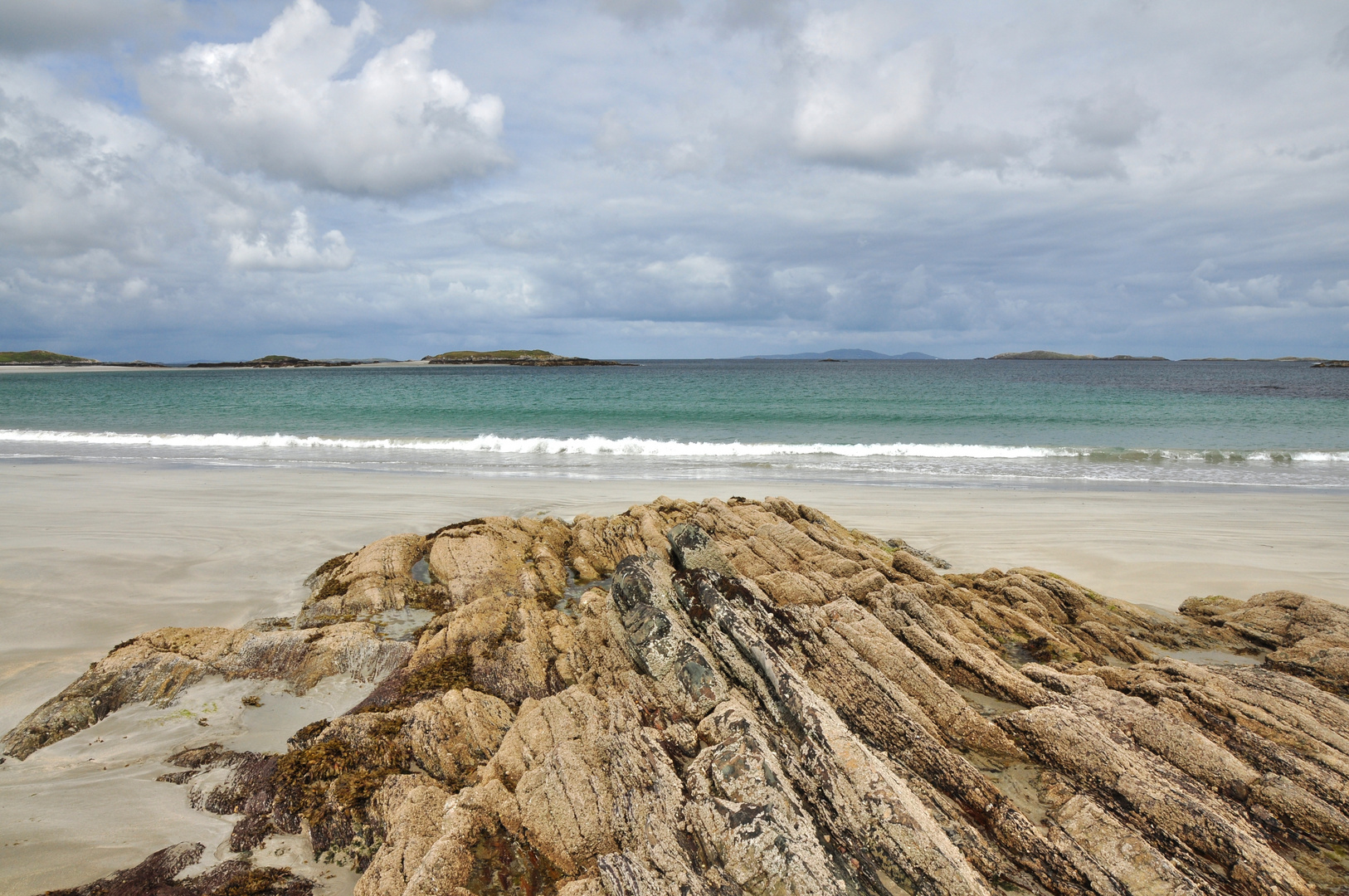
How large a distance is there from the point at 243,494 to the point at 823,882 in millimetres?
17934

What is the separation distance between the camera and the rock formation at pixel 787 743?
3.79 m

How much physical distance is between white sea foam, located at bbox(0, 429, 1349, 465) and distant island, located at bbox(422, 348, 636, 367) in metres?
123

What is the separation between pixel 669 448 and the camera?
27672 millimetres

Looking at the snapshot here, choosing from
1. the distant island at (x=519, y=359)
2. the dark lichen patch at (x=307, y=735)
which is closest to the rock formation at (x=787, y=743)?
the dark lichen patch at (x=307, y=735)

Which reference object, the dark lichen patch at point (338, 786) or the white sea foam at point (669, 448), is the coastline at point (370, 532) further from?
the white sea foam at point (669, 448)

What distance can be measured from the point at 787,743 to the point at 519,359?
16934 centimetres

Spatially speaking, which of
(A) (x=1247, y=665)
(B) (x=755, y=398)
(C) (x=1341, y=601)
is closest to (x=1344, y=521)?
(C) (x=1341, y=601)

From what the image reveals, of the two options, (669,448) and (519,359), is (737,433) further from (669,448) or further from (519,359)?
(519,359)

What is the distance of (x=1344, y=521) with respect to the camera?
14492mm

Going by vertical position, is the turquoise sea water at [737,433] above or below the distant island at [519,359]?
below

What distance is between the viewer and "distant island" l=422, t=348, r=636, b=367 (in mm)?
159750

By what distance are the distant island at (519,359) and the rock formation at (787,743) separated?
149 meters

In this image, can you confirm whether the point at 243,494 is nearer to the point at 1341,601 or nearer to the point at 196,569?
the point at 196,569

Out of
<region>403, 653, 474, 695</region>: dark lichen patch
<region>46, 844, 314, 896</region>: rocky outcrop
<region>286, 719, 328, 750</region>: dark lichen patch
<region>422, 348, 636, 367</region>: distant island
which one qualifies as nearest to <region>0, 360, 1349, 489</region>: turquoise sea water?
<region>403, 653, 474, 695</region>: dark lichen patch
